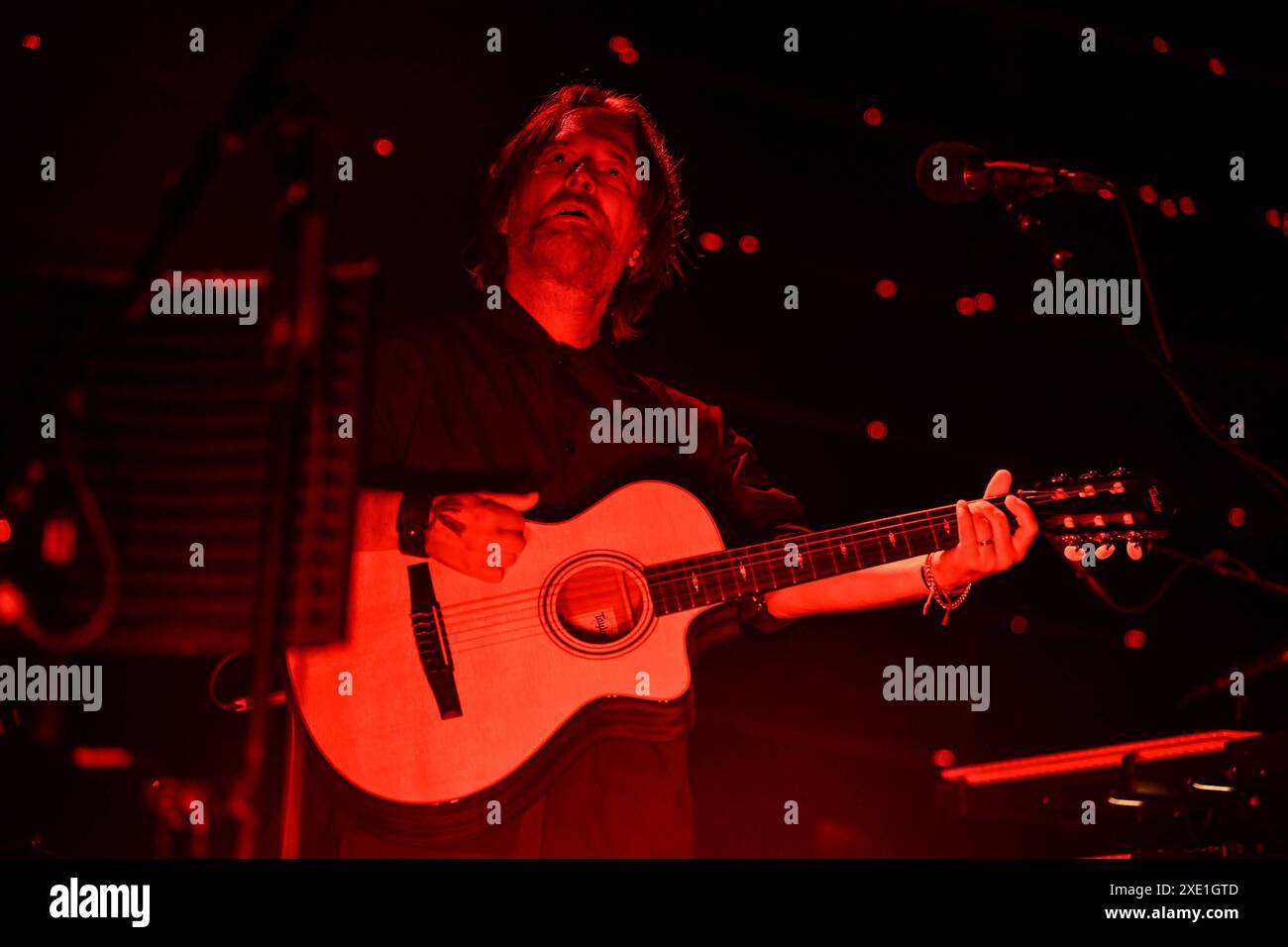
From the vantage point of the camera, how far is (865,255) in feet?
10.3

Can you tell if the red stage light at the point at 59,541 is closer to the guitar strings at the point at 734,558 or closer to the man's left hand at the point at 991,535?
the guitar strings at the point at 734,558

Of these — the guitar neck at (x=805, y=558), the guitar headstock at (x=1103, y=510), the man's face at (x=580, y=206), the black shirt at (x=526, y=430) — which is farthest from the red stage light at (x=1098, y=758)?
the man's face at (x=580, y=206)

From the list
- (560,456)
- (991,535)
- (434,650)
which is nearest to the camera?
(434,650)

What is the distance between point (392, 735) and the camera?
2.38m

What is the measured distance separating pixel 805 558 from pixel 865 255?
98 centimetres

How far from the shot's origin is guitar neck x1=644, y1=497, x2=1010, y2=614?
254 cm

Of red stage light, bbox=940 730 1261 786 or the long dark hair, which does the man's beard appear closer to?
the long dark hair

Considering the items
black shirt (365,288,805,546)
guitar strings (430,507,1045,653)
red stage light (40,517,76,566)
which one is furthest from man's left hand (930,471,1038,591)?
red stage light (40,517,76,566)

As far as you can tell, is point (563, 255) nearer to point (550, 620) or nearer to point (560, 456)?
point (560, 456)

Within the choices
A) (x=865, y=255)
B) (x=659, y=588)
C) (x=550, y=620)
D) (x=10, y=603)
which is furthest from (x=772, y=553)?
(x=10, y=603)

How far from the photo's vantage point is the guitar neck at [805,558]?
2.54 metres

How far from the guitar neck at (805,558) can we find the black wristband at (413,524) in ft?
1.57

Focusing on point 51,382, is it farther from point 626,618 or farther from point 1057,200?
point 1057,200

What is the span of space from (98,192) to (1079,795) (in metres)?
2.61
